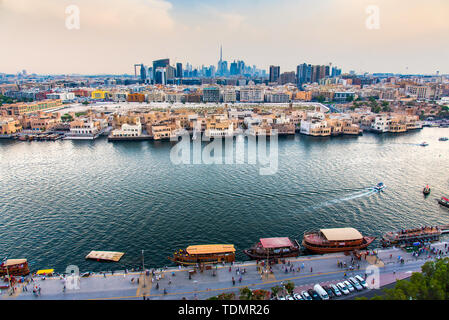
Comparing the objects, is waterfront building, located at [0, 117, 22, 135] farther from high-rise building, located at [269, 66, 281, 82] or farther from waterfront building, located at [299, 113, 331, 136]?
high-rise building, located at [269, 66, 281, 82]

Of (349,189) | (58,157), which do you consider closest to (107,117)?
(58,157)

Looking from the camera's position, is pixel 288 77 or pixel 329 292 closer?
pixel 329 292

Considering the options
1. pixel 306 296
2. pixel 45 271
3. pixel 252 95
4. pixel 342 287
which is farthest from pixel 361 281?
pixel 252 95

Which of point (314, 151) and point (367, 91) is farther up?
point (367, 91)

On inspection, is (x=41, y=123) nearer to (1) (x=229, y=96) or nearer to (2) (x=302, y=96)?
(1) (x=229, y=96)

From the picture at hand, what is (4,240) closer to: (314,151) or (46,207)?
(46,207)

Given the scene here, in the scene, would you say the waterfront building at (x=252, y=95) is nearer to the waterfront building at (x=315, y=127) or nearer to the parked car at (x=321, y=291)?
the waterfront building at (x=315, y=127)
